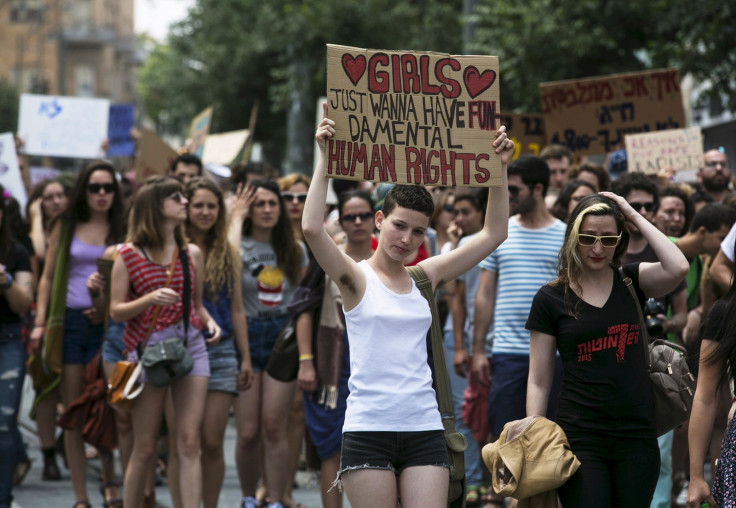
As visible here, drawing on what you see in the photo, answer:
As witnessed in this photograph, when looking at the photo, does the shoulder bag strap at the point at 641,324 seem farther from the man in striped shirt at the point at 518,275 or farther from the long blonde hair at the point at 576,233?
the man in striped shirt at the point at 518,275

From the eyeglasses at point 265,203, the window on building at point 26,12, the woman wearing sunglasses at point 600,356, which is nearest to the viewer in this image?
the woman wearing sunglasses at point 600,356

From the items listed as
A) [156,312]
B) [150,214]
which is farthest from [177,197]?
[156,312]

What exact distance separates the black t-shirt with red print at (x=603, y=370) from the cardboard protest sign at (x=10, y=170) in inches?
281

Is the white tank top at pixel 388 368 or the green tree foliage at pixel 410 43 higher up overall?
the green tree foliage at pixel 410 43

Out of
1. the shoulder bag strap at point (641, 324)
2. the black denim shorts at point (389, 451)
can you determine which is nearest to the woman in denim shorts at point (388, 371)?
the black denim shorts at point (389, 451)

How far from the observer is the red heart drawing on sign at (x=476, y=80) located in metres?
5.11

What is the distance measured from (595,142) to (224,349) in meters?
4.92

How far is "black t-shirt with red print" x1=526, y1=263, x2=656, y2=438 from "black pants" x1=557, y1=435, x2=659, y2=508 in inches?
1.8

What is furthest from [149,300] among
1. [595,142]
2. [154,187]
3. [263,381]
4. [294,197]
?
[595,142]

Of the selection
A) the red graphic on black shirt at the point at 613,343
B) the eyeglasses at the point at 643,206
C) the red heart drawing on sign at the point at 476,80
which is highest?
the red heart drawing on sign at the point at 476,80

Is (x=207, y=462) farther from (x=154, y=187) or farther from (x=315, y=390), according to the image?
(x=154, y=187)

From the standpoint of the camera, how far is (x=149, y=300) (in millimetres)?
6875

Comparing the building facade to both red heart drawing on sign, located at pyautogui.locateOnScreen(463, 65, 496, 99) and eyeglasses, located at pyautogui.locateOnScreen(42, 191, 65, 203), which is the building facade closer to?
eyeglasses, located at pyautogui.locateOnScreen(42, 191, 65, 203)

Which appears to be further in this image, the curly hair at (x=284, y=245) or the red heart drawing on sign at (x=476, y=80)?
the curly hair at (x=284, y=245)
